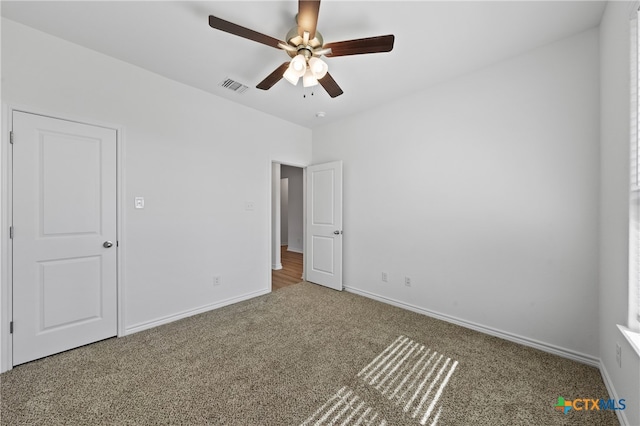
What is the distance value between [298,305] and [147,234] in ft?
6.33

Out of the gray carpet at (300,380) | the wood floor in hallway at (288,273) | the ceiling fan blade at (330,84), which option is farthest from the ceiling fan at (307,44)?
the wood floor in hallway at (288,273)

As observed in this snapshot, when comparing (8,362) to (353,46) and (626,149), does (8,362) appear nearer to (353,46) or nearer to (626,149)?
(353,46)

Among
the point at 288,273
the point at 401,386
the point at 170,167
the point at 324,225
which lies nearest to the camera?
the point at 401,386

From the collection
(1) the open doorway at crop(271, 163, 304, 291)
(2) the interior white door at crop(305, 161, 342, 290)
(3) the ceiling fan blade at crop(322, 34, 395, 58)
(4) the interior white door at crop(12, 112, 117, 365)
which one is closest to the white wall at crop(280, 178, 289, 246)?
(1) the open doorway at crop(271, 163, 304, 291)

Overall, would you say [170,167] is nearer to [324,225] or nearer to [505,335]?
[324,225]

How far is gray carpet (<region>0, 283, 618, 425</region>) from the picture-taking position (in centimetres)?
153

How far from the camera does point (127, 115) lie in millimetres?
2500

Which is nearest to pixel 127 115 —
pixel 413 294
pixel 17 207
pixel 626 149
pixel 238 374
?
pixel 17 207

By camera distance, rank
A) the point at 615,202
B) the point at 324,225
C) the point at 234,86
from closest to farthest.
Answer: the point at 615,202 < the point at 234,86 < the point at 324,225

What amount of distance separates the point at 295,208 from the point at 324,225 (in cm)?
354

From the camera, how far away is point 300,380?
1.84 m

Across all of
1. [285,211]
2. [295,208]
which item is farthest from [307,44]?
[285,211]

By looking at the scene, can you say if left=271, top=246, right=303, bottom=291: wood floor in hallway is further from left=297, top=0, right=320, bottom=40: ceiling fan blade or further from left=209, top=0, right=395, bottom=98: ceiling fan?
left=297, top=0, right=320, bottom=40: ceiling fan blade

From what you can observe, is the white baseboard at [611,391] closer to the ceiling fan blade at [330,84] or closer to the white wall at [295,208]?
the ceiling fan blade at [330,84]
